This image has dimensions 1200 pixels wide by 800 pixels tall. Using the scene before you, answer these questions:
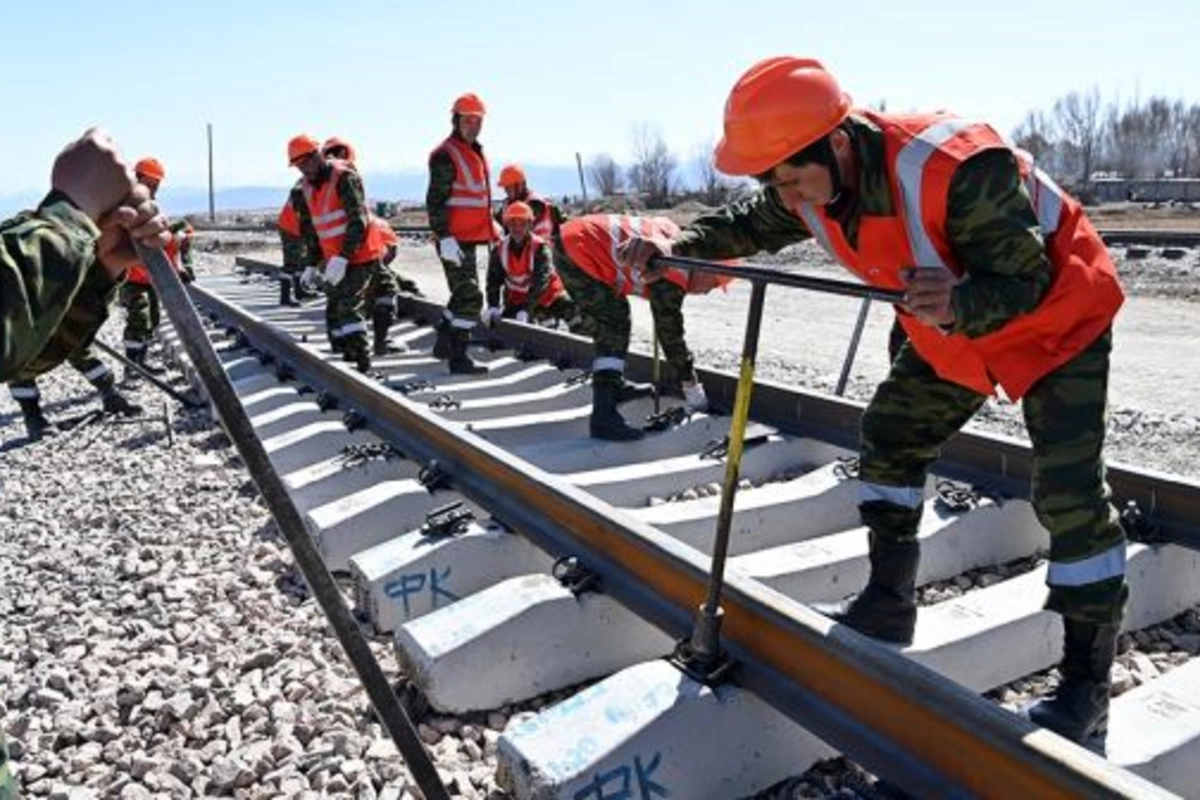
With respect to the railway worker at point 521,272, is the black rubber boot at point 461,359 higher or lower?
lower

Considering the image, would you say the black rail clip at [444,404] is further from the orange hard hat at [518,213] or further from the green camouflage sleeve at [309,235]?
the orange hard hat at [518,213]

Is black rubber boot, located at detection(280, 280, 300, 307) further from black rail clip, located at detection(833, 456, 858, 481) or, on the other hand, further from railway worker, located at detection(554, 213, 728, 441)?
black rail clip, located at detection(833, 456, 858, 481)

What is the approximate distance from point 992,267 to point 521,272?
326 inches

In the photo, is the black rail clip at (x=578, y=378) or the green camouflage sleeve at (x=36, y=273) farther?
the black rail clip at (x=578, y=378)

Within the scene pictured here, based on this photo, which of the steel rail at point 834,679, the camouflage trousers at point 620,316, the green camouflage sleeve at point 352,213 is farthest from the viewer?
the green camouflage sleeve at point 352,213

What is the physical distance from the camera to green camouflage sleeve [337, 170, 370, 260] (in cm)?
852

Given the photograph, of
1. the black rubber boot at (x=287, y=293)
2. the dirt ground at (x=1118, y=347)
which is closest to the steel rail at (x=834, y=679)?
the dirt ground at (x=1118, y=347)

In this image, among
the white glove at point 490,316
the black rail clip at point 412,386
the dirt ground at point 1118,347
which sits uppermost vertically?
the white glove at point 490,316

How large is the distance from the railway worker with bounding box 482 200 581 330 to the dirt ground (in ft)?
3.57

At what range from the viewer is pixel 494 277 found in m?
10.6

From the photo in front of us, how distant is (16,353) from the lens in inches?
56.4

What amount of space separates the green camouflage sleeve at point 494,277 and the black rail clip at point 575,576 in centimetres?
725

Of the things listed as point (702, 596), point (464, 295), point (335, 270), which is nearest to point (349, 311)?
point (335, 270)

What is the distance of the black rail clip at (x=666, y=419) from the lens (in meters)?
5.76
